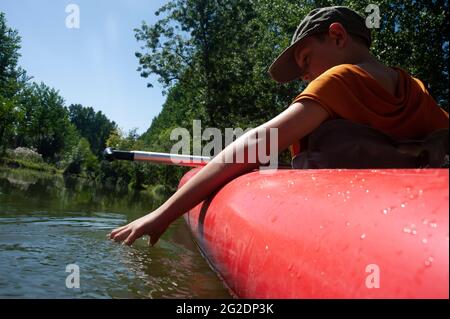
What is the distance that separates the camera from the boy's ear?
6.39ft

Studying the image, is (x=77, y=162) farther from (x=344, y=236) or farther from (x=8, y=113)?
(x=344, y=236)

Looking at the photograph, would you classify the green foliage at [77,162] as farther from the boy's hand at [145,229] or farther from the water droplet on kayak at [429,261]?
the water droplet on kayak at [429,261]

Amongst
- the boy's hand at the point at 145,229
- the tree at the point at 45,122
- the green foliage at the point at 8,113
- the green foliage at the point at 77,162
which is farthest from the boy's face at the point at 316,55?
the green foliage at the point at 77,162

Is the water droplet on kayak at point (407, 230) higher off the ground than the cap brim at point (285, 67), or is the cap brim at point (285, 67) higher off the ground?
the cap brim at point (285, 67)

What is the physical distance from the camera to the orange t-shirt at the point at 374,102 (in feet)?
5.24

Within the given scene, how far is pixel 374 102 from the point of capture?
169 centimetres

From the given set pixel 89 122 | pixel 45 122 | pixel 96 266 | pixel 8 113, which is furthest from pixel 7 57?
pixel 89 122

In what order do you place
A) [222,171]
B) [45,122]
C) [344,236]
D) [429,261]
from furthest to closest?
1. [45,122]
2. [222,171]
3. [344,236]
4. [429,261]

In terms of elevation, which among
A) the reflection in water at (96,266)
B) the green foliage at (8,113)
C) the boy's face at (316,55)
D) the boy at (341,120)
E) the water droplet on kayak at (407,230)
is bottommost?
the reflection in water at (96,266)

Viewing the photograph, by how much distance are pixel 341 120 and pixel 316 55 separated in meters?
0.60

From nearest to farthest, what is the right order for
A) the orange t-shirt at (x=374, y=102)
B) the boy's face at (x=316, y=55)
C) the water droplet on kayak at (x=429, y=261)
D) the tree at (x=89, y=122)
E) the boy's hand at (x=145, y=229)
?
the water droplet on kayak at (x=429, y=261), the orange t-shirt at (x=374, y=102), the boy's hand at (x=145, y=229), the boy's face at (x=316, y=55), the tree at (x=89, y=122)

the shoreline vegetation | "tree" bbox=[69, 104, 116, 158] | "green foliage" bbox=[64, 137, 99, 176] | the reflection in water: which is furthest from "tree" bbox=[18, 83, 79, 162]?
the reflection in water

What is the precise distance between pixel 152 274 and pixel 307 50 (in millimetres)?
1515
